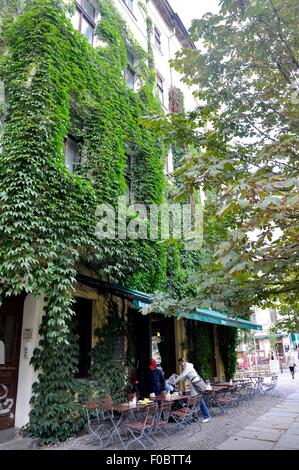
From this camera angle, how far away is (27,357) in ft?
24.5

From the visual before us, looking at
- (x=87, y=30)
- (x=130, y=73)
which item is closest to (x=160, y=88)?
(x=130, y=73)

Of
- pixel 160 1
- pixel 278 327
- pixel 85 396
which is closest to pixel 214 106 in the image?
pixel 278 327

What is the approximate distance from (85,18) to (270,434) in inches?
509

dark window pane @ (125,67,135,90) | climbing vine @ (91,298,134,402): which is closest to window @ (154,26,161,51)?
dark window pane @ (125,67,135,90)

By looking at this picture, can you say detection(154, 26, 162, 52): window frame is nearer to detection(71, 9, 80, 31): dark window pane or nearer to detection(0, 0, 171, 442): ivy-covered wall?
detection(71, 9, 80, 31): dark window pane

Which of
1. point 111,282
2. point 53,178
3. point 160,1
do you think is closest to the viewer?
point 53,178

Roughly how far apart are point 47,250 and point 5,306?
190 cm

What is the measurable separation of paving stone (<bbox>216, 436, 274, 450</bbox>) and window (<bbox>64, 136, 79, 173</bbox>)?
23.4 ft

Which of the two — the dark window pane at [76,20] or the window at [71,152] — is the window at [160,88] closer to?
the dark window pane at [76,20]

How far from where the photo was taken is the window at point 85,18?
35.7ft

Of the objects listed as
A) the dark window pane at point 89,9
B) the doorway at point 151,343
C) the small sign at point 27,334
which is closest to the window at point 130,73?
the dark window pane at point 89,9

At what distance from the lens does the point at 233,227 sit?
261 inches
